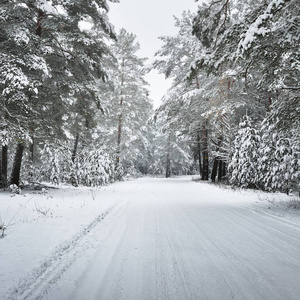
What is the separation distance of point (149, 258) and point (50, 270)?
1.25 m

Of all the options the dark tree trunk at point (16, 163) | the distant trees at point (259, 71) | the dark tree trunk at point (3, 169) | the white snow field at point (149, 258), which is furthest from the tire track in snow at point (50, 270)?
the dark tree trunk at point (3, 169)

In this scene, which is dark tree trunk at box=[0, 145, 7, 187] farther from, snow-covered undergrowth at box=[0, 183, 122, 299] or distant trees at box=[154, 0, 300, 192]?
distant trees at box=[154, 0, 300, 192]

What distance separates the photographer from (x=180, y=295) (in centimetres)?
187

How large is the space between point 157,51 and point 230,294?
58.4 ft

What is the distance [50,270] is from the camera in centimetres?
225

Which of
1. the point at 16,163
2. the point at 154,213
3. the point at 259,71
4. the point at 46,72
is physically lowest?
the point at 154,213

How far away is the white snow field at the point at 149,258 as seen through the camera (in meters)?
1.91

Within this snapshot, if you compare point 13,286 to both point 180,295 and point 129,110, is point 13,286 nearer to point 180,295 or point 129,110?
point 180,295

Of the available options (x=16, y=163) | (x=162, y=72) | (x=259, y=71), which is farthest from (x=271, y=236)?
(x=162, y=72)

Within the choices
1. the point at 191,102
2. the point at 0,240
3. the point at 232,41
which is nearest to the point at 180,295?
the point at 0,240

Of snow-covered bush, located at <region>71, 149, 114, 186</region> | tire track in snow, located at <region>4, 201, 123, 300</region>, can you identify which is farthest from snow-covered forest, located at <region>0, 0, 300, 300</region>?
snow-covered bush, located at <region>71, 149, 114, 186</region>

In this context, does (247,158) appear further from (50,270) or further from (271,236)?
(50,270)

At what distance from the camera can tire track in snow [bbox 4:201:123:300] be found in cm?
182

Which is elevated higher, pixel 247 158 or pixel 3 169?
pixel 247 158
